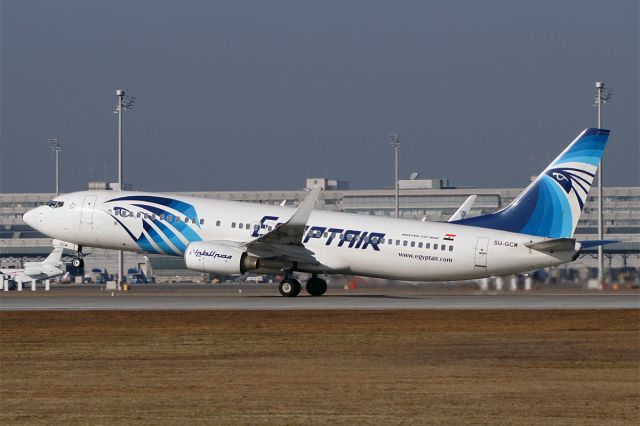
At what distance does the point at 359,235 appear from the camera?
173 feet

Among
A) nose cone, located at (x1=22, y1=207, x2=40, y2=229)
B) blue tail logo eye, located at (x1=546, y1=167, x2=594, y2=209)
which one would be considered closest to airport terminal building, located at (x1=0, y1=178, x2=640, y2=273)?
nose cone, located at (x1=22, y1=207, x2=40, y2=229)

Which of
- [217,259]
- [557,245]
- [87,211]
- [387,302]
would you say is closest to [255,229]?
[217,259]

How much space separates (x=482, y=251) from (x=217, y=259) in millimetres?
12006

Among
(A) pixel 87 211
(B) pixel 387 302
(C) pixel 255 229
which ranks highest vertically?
(A) pixel 87 211

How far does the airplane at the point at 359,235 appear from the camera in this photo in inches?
2026

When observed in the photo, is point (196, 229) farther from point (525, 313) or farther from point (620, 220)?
point (620, 220)

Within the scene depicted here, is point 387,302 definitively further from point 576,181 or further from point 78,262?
point 78,262

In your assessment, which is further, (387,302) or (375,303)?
(387,302)

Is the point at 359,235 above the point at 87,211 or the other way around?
the other way around

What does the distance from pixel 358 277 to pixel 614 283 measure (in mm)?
13001

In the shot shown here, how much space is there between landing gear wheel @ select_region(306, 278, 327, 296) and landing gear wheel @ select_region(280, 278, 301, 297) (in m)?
1.79

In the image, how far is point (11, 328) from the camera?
36344mm

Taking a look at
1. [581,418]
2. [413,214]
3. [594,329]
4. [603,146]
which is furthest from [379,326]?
[413,214]

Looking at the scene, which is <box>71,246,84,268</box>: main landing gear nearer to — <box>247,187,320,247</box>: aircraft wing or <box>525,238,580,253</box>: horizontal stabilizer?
<box>247,187,320,247</box>: aircraft wing
